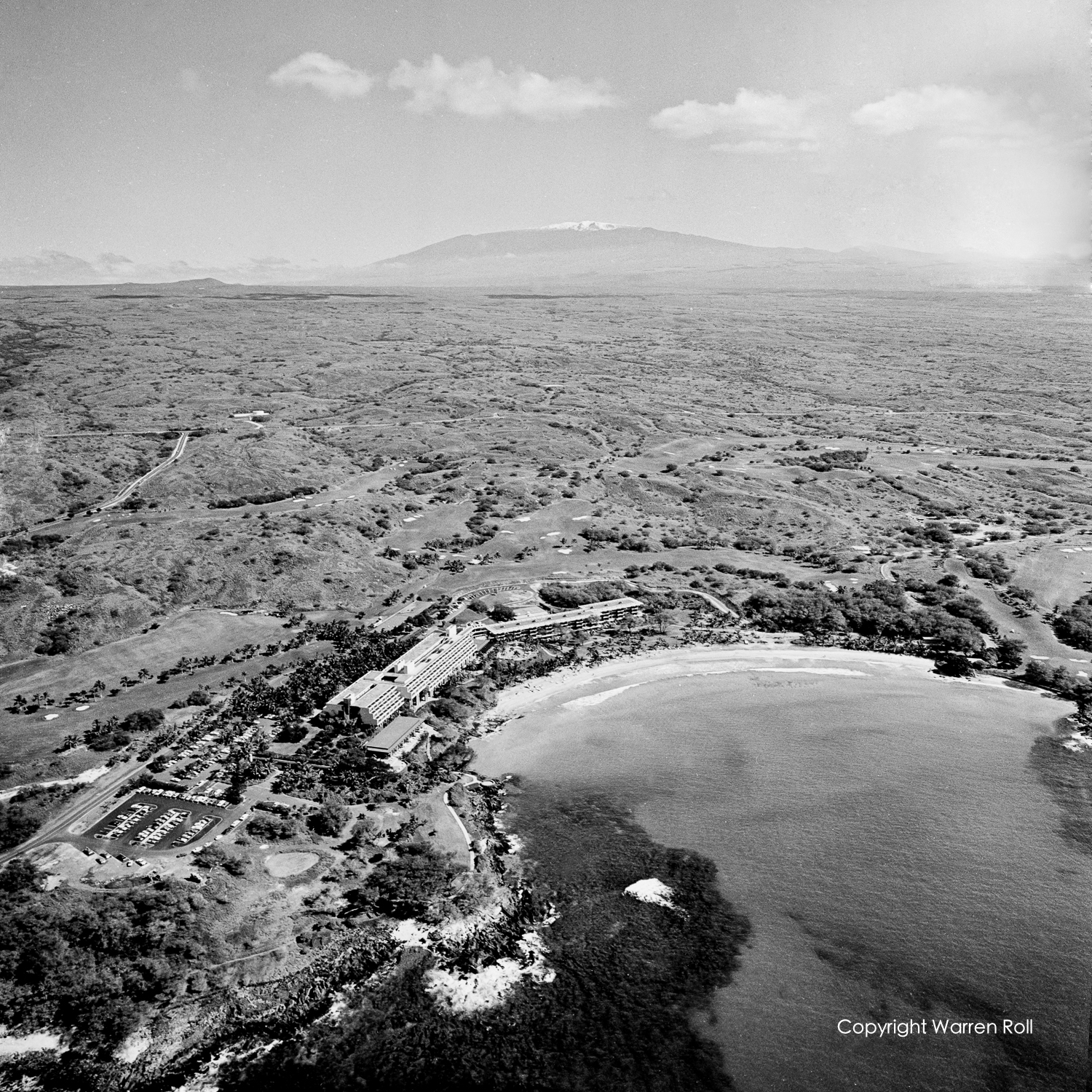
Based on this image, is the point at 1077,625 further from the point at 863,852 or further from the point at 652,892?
the point at 652,892

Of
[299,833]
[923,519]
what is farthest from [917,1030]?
[923,519]

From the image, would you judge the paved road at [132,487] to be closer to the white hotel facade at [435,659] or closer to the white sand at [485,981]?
the white hotel facade at [435,659]

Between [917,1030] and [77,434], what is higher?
[77,434]

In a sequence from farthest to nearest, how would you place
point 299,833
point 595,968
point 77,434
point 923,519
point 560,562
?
point 77,434 < point 923,519 < point 560,562 < point 299,833 < point 595,968

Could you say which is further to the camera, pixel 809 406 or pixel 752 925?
pixel 809 406

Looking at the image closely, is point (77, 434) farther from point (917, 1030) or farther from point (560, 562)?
point (917, 1030)

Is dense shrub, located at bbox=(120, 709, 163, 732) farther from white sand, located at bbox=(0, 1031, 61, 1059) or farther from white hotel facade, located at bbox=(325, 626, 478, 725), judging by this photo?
white sand, located at bbox=(0, 1031, 61, 1059)

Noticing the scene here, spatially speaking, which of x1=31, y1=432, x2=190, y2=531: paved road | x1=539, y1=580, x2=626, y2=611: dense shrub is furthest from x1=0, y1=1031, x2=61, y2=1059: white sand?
x1=31, y1=432, x2=190, y2=531: paved road
